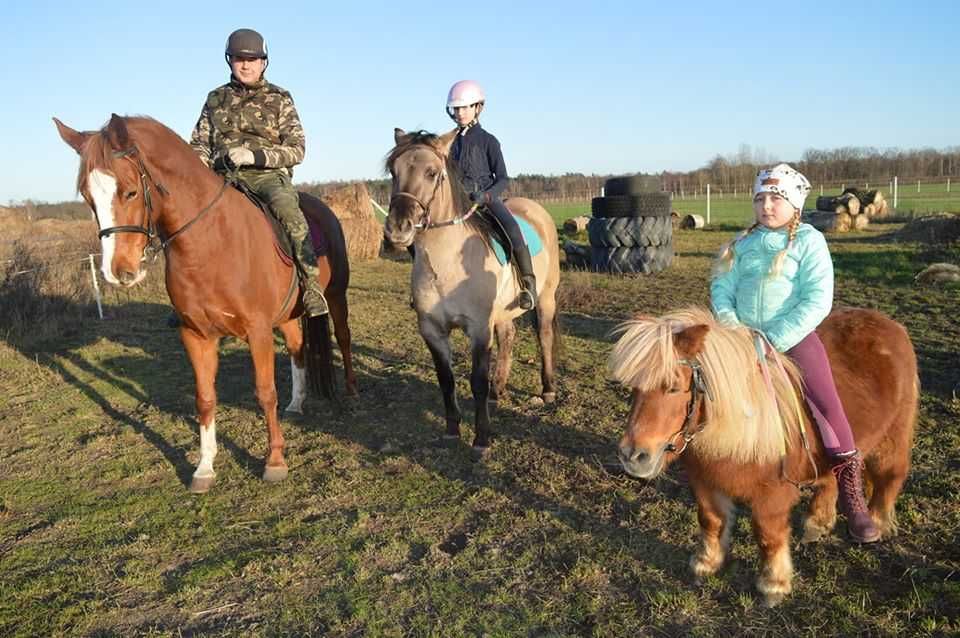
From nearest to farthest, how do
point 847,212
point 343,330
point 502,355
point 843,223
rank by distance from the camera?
point 502,355
point 343,330
point 843,223
point 847,212

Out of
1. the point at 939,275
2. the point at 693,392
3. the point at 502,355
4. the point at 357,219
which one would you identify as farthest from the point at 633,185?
the point at 693,392

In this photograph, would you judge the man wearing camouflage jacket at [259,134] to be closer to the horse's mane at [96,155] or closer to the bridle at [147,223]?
the bridle at [147,223]

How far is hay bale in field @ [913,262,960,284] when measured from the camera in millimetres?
9266

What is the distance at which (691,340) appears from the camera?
2318mm

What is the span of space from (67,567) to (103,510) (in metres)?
0.70

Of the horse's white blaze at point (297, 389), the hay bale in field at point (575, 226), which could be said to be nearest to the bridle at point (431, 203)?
the horse's white blaze at point (297, 389)

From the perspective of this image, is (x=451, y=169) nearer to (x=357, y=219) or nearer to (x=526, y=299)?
(x=526, y=299)

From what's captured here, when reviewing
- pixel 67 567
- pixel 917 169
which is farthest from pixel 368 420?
pixel 917 169

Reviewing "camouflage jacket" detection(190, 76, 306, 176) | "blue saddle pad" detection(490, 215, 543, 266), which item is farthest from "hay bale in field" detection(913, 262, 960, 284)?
"camouflage jacket" detection(190, 76, 306, 176)

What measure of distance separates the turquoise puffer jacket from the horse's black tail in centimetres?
357

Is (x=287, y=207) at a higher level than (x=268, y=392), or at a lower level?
higher

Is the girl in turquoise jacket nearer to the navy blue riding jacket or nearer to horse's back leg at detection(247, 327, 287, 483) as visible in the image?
the navy blue riding jacket

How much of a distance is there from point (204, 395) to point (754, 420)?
3.55 m

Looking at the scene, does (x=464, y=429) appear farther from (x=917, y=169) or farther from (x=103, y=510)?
(x=917, y=169)
